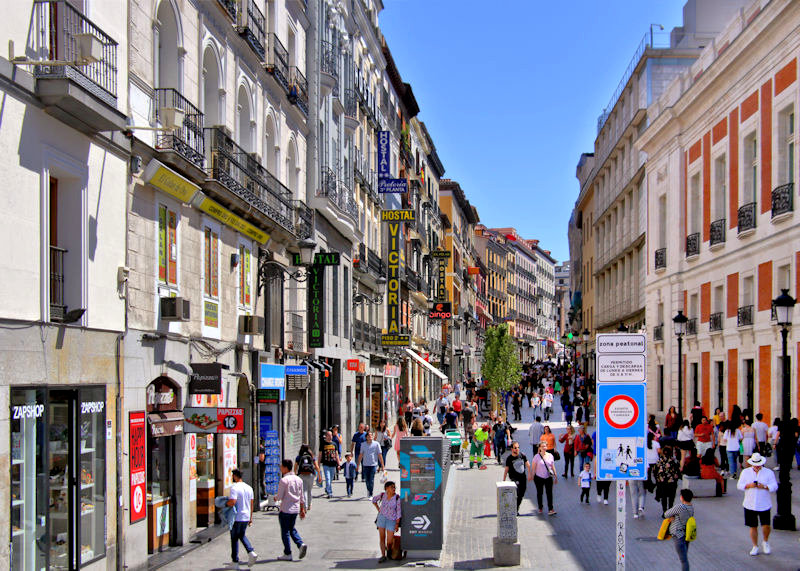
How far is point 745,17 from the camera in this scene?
32.6 metres

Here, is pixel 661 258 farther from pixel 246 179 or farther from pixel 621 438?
pixel 621 438

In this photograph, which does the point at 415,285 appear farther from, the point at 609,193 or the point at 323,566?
the point at 323,566

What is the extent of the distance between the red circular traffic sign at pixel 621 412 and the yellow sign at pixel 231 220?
9.97m

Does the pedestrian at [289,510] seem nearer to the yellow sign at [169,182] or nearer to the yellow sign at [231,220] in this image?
the yellow sign at [169,182]

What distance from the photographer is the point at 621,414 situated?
10.1 metres

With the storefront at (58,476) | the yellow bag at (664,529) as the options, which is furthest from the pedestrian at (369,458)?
the yellow bag at (664,529)

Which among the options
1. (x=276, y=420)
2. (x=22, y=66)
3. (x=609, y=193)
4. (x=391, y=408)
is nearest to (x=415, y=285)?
(x=391, y=408)

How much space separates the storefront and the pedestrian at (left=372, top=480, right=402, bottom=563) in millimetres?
4526

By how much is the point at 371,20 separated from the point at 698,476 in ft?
81.6

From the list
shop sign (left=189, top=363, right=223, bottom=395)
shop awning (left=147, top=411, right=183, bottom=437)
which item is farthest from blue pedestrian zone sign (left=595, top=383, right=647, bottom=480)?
shop sign (left=189, top=363, right=223, bottom=395)

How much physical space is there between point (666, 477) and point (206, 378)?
8.99m

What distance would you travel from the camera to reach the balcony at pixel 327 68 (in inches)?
1132

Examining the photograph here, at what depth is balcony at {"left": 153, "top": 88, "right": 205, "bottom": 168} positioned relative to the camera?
16.0 metres

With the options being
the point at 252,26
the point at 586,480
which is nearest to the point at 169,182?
the point at 252,26
